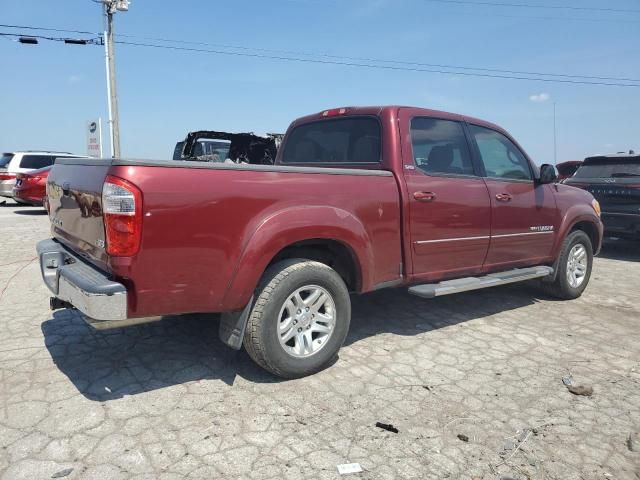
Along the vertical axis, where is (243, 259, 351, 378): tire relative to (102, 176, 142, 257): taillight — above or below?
below

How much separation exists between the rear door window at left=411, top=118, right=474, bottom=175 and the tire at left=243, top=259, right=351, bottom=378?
4.53 feet

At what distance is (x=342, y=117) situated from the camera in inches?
180

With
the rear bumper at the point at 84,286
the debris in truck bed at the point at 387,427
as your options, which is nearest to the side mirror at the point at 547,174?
the debris in truck bed at the point at 387,427

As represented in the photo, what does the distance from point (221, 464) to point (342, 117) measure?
3120 millimetres

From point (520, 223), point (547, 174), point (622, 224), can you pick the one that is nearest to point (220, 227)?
point (520, 223)

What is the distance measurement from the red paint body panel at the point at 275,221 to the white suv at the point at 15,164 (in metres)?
12.8

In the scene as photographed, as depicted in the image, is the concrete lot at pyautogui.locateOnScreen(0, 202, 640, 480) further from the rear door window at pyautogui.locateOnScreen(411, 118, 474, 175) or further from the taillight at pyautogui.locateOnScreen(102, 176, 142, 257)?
the rear door window at pyautogui.locateOnScreen(411, 118, 474, 175)

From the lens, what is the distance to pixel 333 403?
10.3 ft

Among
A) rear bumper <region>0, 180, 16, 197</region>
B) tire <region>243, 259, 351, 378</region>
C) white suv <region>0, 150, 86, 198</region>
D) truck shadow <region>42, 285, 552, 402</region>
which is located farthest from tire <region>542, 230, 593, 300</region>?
rear bumper <region>0, 180, 16, 197</region>

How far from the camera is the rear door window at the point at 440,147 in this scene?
4.22 meters

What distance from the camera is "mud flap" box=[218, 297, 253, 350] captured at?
3.16 meters

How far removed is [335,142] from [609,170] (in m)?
6.45

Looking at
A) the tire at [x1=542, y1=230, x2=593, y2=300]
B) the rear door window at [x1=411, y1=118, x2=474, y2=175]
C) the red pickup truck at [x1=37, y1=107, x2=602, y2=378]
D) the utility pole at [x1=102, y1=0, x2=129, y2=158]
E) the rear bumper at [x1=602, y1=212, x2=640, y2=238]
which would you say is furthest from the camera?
the utility pole at [x1=102, y1=0, x2=129, y2=158]

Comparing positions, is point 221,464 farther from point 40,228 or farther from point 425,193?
point 40,228
